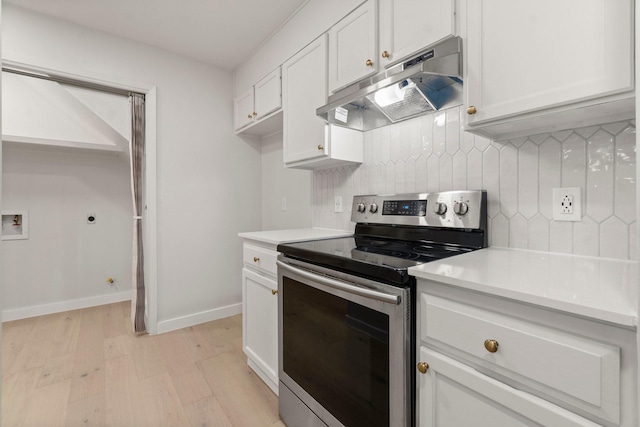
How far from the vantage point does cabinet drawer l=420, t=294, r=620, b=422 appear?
0.63 metres

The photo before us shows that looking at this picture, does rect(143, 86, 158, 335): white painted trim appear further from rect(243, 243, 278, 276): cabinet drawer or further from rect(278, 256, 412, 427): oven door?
rect(278, 256, 412, 427): oven door

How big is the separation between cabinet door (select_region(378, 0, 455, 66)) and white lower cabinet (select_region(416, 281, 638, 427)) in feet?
3.25

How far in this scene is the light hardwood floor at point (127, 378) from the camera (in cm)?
161

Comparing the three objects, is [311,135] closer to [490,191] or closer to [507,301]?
[490,191]

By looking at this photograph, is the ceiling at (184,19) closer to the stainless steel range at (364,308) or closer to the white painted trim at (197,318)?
the stainless steel range at (364,308)

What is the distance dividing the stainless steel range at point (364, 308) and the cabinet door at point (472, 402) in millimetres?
62

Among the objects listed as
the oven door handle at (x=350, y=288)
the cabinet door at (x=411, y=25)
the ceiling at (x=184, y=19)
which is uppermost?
the ceiling at (x=184, y=19)

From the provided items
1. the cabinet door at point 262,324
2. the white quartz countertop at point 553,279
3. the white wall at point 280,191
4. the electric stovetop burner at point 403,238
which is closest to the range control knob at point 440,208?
the electric stovetop burner at point 403,238

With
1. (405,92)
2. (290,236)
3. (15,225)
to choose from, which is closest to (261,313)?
(290,236)

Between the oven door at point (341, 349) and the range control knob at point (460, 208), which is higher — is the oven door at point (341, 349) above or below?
below

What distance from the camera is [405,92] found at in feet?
4.62

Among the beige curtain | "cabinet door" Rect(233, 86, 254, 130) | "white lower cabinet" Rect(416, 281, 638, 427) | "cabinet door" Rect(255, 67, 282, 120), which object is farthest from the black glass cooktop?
the beige curtain

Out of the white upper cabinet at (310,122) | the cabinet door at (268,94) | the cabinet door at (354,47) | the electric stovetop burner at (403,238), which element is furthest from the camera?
the cabinet door at (268,94)

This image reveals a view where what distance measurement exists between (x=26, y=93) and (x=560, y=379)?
422 cm
